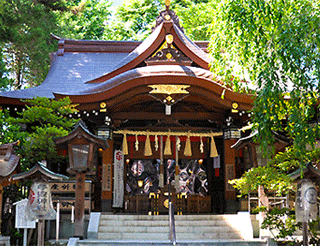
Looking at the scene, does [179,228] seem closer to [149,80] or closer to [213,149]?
[213,149]

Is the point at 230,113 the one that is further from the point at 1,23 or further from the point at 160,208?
the point at 1,23

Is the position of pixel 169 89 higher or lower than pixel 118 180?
higher

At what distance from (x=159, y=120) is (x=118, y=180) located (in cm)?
233

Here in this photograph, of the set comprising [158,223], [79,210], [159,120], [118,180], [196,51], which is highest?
[196,51]

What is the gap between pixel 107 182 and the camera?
44.3 feet

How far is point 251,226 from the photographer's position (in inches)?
434

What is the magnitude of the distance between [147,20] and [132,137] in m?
13.2

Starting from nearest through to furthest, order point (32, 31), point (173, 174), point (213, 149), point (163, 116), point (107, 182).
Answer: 1. point (107, 182)
2. point (163, 116)
3. point (213, 149)
4. point (173, 174)
5. point (32, 31)

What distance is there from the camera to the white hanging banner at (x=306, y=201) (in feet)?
26.2

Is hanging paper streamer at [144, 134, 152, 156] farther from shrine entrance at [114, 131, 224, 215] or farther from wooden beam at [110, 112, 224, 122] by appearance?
wooden beam at [110, 112, 224, 122]

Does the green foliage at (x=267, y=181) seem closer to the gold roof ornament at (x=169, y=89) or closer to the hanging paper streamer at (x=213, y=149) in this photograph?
the gold roof ornament at (x=169, y=89)

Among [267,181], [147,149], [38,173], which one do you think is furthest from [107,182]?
[267,181]

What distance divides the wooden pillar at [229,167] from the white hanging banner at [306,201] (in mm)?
5033

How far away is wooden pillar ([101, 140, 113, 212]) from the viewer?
13375 millimetres
